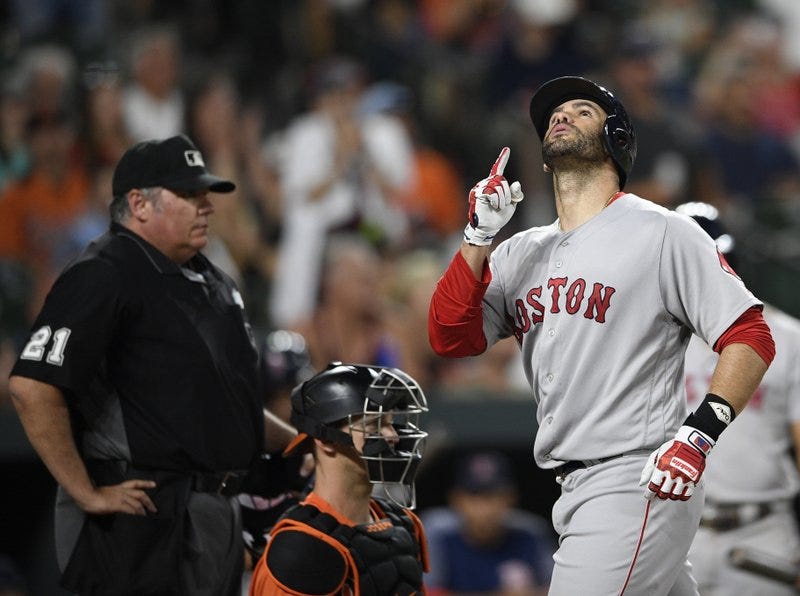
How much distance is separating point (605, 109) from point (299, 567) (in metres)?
1.46

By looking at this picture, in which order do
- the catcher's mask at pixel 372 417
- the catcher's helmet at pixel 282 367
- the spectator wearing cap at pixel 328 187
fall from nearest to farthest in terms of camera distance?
the catcher's mask at pixel 372 417, the catcher's helmet at pixel 282 367, the spectator wearing cap at pixel 328 187

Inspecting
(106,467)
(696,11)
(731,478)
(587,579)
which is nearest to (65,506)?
(106,467)

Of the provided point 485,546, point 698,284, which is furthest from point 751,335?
point 485,546

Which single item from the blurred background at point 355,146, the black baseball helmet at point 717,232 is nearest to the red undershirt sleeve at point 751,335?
the black baseball helmet at point 717,232

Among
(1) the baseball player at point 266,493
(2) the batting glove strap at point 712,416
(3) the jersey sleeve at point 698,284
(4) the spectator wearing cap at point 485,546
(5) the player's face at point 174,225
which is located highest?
(3) the jersey sleeve at point 698,284

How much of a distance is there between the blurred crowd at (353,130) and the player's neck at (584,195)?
3.63m

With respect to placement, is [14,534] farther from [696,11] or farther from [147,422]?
[696,11]

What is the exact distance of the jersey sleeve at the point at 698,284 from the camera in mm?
3338

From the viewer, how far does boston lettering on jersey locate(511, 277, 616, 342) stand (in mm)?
3447

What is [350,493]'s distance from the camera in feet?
12.5

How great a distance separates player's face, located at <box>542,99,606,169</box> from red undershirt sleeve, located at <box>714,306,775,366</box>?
0.59 metres

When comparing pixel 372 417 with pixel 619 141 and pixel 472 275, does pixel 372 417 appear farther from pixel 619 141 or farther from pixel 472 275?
pixel 619 141

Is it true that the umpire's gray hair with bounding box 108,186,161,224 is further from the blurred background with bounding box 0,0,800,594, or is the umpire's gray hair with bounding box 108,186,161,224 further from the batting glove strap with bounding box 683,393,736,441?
the blurred background with bounding box 0,0,800,594

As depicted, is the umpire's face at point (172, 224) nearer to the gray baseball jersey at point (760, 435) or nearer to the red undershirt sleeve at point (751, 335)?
the red undershirt sleeve at point (751, 335)
